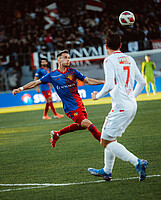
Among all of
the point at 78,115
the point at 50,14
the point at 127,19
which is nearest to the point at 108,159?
the point at 78,115

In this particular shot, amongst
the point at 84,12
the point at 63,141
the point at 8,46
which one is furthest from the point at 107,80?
the point at 84,12

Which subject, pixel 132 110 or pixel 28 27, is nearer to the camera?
pixel 132 110

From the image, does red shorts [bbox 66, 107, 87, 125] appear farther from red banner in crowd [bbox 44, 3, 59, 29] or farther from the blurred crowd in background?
red banner in crowd [bbox 44, 3, 59, 29]

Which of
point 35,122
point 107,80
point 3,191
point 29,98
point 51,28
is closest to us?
point 107,80

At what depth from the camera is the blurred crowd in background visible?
2311 cm

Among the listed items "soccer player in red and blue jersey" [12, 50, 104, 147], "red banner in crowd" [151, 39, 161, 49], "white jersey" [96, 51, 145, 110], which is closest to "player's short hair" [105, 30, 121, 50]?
"white jersey" [96, 51, 145, 110]

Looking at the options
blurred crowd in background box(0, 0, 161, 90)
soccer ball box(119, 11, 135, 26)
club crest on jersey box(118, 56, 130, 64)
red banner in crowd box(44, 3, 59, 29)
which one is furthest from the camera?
red banner in crowd box(44, 3, 59, 29)

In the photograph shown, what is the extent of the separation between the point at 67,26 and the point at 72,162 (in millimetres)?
20780

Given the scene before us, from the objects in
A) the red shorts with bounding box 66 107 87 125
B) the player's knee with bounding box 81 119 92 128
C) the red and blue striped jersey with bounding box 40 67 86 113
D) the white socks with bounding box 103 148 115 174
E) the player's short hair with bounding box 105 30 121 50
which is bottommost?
the white socks with bounding box 103 148 115 174

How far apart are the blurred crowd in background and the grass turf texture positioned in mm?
12036

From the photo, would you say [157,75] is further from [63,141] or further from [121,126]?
[121,126]

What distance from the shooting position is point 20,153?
8.04 m

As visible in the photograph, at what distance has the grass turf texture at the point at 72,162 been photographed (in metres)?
4.86

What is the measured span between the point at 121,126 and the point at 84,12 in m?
23.1
